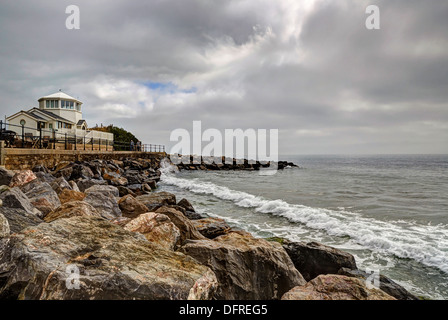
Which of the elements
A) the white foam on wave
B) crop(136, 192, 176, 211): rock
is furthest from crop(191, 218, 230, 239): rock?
the white foam on wave

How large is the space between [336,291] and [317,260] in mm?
1815

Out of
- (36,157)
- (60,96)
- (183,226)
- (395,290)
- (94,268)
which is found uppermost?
(60,96)

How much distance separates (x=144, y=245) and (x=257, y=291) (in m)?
1.71

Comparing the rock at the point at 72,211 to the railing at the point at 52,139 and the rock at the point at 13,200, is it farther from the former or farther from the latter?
the railing at the point at 52,139

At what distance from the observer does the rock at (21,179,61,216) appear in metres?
6.48

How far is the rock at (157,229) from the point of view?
4.43 m

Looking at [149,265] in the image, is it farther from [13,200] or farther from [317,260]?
[13,200]

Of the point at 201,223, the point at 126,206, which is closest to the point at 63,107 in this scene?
the point at 126,206

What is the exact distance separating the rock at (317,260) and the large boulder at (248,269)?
0.92 metres

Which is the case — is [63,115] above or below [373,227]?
above

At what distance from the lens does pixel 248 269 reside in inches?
151

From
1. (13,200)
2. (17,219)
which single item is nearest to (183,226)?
(17,219)

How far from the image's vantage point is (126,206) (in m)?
8.27
